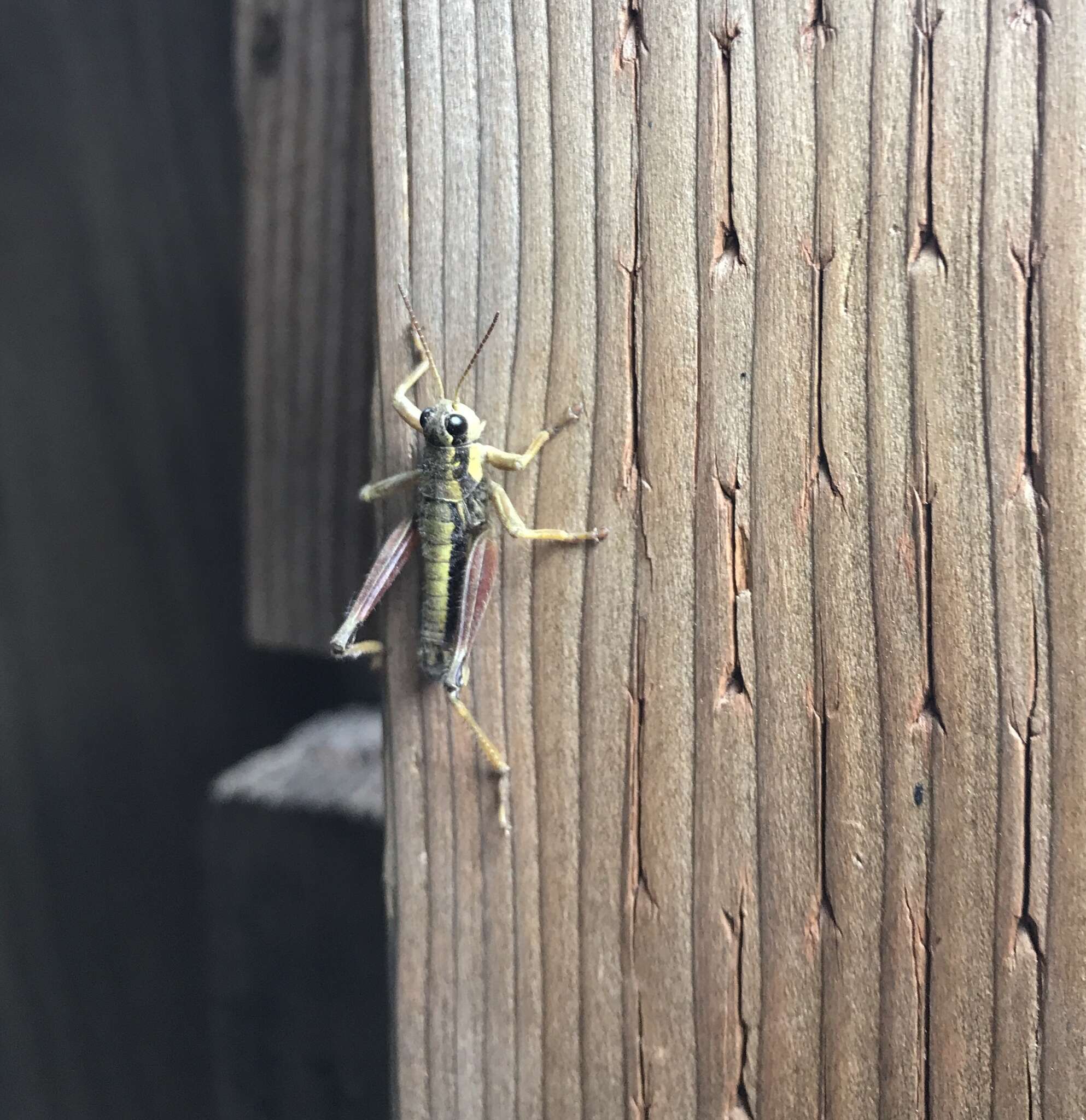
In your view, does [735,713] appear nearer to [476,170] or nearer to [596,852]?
[596,852]

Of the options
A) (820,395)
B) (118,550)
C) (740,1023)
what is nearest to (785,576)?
(820,395)

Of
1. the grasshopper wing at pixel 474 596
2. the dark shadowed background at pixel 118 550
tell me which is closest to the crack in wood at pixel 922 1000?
the grasshopper wing at pixel 474 596

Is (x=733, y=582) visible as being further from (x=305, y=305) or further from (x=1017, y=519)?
(x=305, y=305)

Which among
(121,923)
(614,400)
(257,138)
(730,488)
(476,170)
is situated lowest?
(121,923)

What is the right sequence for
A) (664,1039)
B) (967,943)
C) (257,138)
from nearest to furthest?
(967,943), (664,1039), (257,138)

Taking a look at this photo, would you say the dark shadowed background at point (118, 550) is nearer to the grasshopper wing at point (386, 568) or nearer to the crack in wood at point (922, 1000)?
the grasshopper wing at point (386, 568)

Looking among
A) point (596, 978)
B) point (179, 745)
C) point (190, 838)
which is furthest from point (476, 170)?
point (190, 838)

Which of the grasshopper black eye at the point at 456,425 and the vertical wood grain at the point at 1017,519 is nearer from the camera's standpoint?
the vertical wood grain at the point at 1017,519
